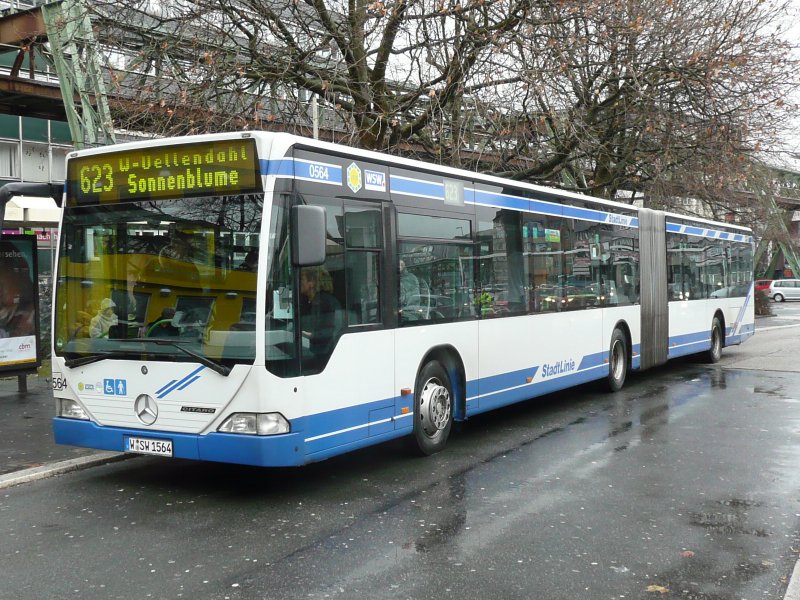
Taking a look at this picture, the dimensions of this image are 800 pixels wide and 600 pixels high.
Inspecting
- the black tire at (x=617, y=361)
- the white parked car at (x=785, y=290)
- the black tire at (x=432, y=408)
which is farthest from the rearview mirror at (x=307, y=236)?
the white parked car at (x=785, y=290)

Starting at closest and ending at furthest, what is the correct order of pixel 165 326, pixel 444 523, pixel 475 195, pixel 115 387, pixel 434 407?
1. pixel 444 523
2. pixel 165 326
3. pixel 115 387
4. pixel 434 407
5. pixel 475 195

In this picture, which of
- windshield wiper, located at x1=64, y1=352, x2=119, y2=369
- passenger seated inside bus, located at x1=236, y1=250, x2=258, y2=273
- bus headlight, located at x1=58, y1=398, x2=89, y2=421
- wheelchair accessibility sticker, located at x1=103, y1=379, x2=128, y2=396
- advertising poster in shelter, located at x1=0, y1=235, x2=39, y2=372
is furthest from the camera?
advertising poster in shelter, located at x1=0, y1=235, x2=39, y2=372

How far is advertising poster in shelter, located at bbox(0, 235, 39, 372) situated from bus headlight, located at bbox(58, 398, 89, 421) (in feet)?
20.1

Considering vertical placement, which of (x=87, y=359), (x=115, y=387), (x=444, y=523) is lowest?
(x=444, y=523)

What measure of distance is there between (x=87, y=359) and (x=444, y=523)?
3.22 m

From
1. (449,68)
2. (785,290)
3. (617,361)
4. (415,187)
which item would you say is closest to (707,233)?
(617,361)

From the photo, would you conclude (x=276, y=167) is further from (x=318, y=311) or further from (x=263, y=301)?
(x=318, y=311)

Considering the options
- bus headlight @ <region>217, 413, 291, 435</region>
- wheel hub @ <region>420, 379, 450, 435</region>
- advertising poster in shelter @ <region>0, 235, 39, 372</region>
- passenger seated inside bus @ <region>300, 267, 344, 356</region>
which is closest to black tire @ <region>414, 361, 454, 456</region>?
wheel hub @ <region>420, 379, 450, 435</region>

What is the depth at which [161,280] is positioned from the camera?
268 inches

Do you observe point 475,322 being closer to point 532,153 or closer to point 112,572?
point 112,572

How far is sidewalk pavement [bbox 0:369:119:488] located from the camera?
26.5 ft

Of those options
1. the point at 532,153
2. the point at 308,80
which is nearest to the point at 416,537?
the point at 308,80

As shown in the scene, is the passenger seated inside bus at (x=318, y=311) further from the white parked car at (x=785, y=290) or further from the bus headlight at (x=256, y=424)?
the white parked car at (x=785, y=290)

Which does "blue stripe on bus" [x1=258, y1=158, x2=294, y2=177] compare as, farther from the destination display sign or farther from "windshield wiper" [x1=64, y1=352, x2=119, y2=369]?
"windshield wiper" [x1=64, y1=352, x2=119, y2=369]
